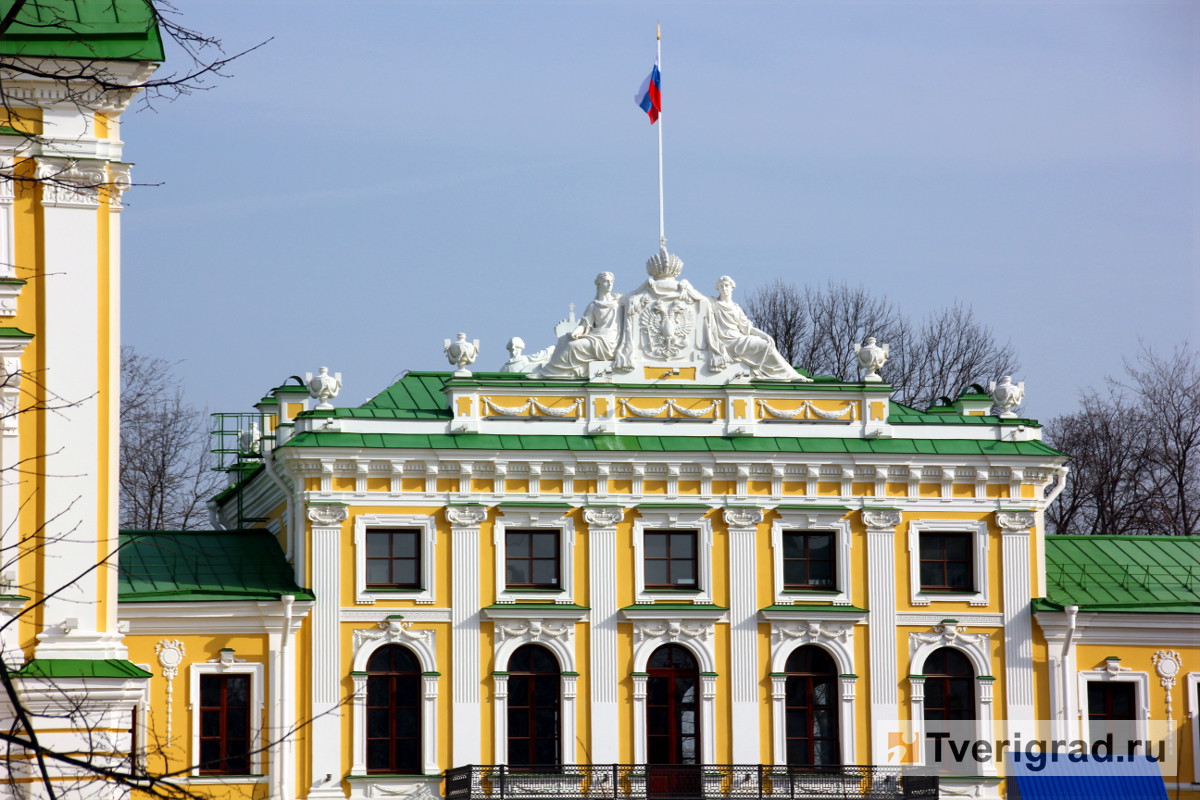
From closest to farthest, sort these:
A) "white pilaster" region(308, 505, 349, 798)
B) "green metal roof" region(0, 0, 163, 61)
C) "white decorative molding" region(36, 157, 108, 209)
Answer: "green metal roof" region(0, 0, 163, 61) → "white decorative molding" region(36, 157, 108, 209) → "white pilaster" region(308, 505, 349, 798)

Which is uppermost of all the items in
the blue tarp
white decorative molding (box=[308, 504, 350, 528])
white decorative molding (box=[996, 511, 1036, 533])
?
white decorative molding (box=[308, 504, 350, 528])

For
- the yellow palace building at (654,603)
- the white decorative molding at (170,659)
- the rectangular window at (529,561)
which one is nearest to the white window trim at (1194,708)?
the yellow palace building at (654,603)

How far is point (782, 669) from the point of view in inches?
1315

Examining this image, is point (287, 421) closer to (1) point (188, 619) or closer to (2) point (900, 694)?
(1) point (188, 619)

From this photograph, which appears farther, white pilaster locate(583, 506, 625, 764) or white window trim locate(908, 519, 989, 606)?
white window trim locate(908, 519, 989, 606)

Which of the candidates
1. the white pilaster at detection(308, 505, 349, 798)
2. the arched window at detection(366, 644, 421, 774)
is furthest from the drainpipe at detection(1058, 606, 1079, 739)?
the white pilaster at detection(308, 505, 349, 798)

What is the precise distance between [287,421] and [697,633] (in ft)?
28.7

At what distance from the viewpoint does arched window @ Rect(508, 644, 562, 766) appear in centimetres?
3266

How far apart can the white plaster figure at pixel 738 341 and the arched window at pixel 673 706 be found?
5012mm

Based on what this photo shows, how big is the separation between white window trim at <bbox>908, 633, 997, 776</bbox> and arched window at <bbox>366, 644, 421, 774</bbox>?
8344 millimetres

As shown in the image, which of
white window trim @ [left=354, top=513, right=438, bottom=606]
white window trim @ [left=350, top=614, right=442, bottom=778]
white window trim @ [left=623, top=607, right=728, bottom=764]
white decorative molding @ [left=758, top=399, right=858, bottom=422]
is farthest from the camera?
white decorative molding @ [left=758, top=399, right=858, bottom=422]

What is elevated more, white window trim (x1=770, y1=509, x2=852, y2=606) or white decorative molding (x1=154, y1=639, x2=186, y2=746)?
white window trim (x1=770, y1=509, x2=852, y2=606)

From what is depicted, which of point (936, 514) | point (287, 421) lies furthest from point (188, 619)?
point (936, 514)

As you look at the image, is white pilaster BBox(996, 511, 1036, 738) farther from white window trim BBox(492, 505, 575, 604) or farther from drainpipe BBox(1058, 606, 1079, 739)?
white window trim BBox(492, 505, 575, 604)
